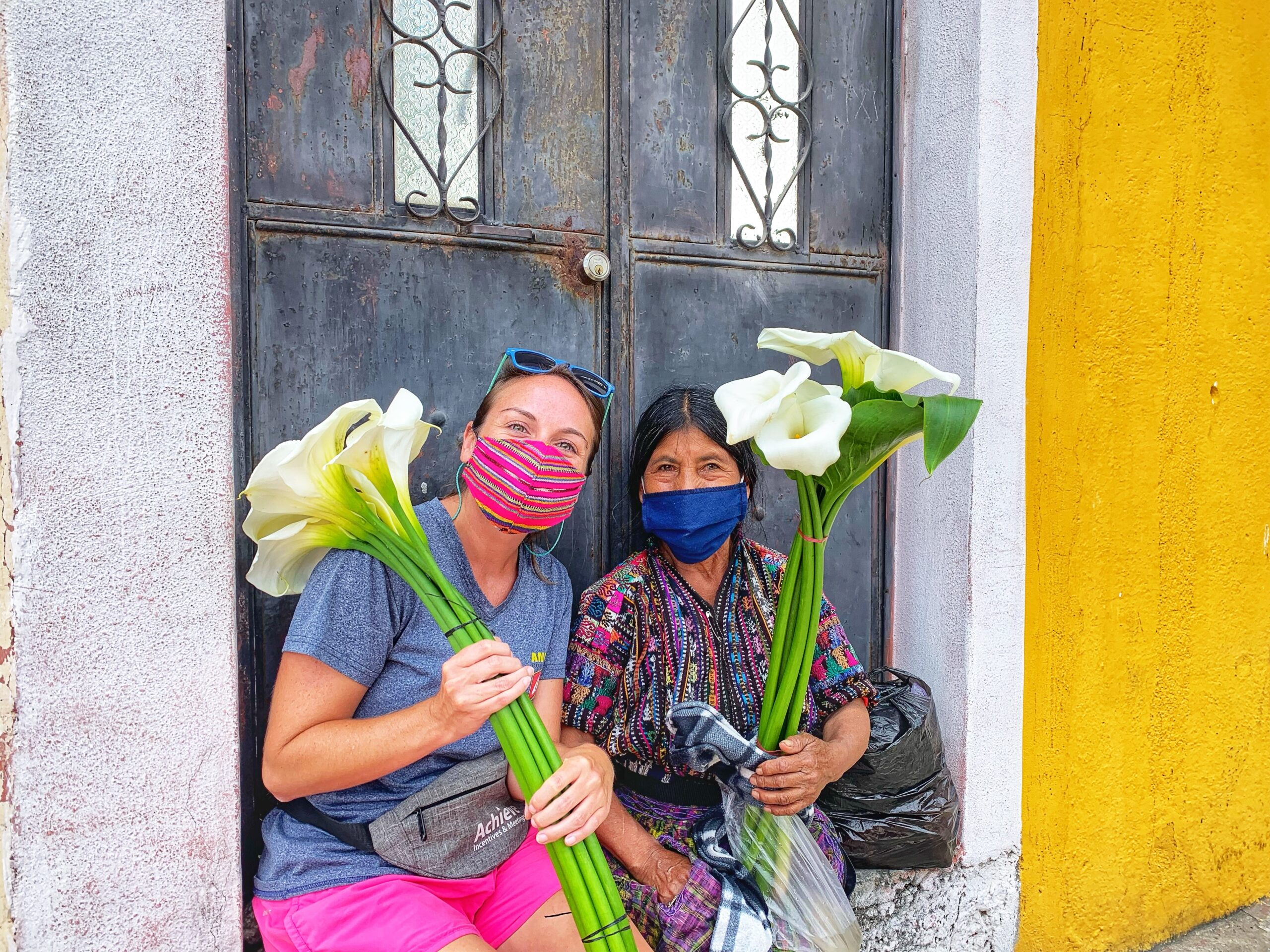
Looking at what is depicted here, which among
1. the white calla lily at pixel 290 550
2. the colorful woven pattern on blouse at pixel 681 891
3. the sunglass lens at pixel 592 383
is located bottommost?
the colorful woven pattern on blouse at pixel 681 891

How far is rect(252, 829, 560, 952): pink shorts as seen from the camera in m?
1.55

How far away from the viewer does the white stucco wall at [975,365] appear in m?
2.48

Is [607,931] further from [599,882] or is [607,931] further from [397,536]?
[397,536]

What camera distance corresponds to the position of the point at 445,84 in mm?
2133

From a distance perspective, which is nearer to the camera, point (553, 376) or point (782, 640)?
point (782, 640)

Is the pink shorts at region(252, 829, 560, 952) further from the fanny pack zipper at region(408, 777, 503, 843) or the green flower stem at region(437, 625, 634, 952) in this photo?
the green flower stem at region(437, 625, 634, 952)

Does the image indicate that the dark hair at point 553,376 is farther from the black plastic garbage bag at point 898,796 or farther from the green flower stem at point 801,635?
the black plastic garbage bag at point 898,796

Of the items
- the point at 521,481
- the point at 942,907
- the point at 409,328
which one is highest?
the point at 409,328

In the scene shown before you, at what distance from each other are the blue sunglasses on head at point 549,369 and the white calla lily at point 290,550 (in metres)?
0.54

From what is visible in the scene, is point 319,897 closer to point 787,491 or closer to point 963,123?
point 787,491

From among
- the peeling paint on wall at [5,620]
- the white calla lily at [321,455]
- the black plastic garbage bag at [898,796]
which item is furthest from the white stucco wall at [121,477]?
the black plastic garbage bag at [898,796]

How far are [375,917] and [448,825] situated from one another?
20 cm

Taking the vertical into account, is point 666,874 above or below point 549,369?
below

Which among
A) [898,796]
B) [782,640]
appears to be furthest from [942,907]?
[782,640]
